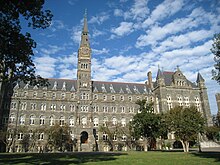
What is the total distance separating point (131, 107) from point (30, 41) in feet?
159

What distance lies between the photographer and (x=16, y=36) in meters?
17.3

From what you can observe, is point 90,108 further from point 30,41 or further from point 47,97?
point 30,41

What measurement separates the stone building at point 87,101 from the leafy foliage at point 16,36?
119ft

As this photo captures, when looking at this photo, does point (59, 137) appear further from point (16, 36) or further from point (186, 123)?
point (16, 36)

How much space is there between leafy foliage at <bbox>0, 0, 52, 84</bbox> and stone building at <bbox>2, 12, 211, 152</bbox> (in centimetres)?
3630

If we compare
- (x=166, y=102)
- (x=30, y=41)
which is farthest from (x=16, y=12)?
(x=166, y=102)

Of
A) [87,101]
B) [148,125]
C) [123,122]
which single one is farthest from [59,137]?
[148,125]

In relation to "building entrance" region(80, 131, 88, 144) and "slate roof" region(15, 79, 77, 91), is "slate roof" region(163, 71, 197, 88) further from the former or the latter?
"building entrance" region(80, 131, 88, 144)

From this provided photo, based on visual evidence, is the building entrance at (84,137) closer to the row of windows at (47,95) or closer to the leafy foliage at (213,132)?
the row of windows at (47,95)

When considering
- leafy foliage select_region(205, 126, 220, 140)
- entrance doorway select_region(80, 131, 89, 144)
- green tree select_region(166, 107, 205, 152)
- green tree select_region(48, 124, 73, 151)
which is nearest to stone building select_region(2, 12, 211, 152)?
entrance doorway select_region(80, 131, 89, 144)

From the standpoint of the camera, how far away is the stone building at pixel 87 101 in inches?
2132

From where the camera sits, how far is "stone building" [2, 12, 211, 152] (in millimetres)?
54156

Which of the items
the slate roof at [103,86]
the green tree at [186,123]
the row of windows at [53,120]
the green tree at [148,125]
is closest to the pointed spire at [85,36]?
the slate roof at [103,86]

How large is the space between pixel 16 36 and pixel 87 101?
42.5m
